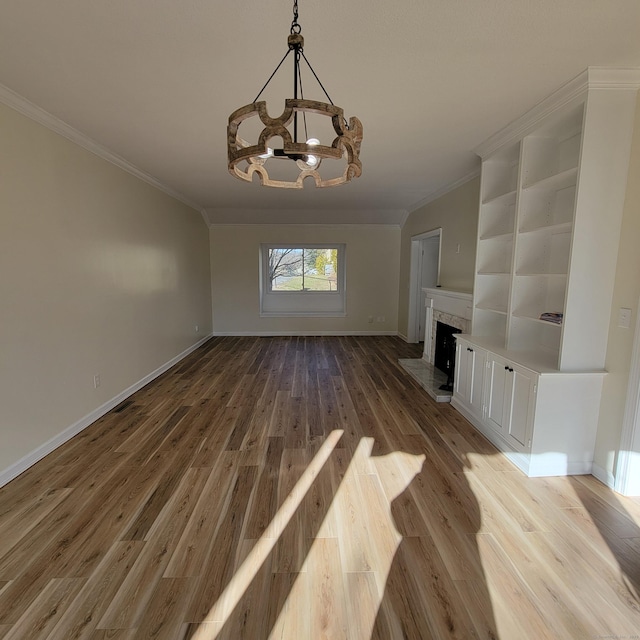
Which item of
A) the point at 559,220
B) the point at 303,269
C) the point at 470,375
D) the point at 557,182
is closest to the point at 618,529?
the point at 470,375

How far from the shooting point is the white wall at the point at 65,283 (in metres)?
2.24

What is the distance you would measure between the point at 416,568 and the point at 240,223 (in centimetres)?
647

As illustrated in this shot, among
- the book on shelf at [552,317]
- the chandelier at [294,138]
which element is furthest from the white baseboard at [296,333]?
the chandelier at [294,138]

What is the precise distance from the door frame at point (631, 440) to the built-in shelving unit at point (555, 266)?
19cm

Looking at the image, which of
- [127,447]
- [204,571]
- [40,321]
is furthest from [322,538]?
[40,321]

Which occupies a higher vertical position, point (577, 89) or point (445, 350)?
point (577, 89)

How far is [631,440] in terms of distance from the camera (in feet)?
6.84

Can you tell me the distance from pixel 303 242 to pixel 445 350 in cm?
380

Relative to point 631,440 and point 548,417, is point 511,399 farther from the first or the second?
point 631,440

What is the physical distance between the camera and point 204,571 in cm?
160

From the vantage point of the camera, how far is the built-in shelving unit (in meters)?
2.09

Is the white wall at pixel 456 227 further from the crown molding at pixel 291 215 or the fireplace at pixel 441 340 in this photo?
the crown molding at pixel 291 215

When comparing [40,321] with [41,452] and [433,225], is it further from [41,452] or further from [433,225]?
[433,225]

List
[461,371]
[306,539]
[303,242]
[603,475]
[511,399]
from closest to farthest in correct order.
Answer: [306,539] < [603,475] < [511,399] < [461,371] < [303,242]
